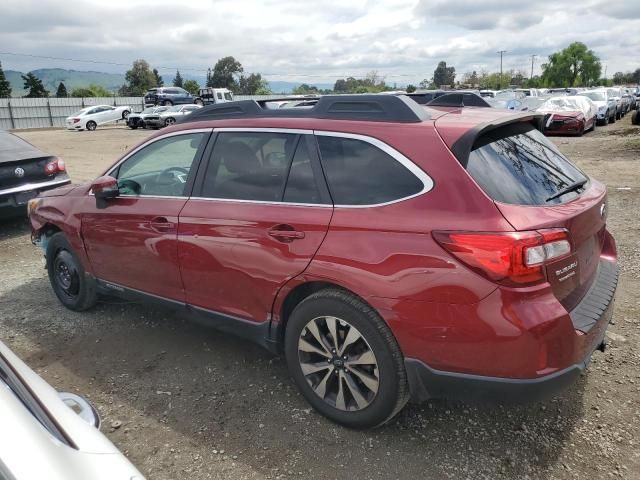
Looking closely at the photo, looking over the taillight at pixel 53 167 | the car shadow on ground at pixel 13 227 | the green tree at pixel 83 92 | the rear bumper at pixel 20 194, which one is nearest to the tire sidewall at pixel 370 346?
the rear bumper at pixel 20 194

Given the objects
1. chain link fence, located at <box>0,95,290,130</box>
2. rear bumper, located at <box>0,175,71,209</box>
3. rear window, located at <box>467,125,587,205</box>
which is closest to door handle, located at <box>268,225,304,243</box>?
rear window, located at <box>467,125,587,205</box>

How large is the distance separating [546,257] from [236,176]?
1911 mm

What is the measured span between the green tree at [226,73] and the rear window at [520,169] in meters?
88.8

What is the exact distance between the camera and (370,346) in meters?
2.70

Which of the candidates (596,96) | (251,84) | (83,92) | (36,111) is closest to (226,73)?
(251,84)

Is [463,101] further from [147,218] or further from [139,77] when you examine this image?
[139,77]

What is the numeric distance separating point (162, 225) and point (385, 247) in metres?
1.75

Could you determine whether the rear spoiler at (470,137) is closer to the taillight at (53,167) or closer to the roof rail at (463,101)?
the roof rail at (463,101)

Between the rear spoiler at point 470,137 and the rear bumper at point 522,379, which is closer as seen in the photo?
the rear bumper at point 522,379

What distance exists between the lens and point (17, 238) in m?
7.47

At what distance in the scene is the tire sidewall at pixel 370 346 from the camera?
8.77 ft

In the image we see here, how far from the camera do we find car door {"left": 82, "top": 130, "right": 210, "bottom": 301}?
361 cm

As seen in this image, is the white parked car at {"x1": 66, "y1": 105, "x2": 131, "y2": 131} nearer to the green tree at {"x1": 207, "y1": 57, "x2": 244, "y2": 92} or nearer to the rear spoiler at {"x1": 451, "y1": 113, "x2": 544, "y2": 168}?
the rear spoiler at {"x1": 451, "y1": 113, "x2": 544, "y2": 168}

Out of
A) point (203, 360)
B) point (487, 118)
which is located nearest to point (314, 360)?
point (203, 360)
